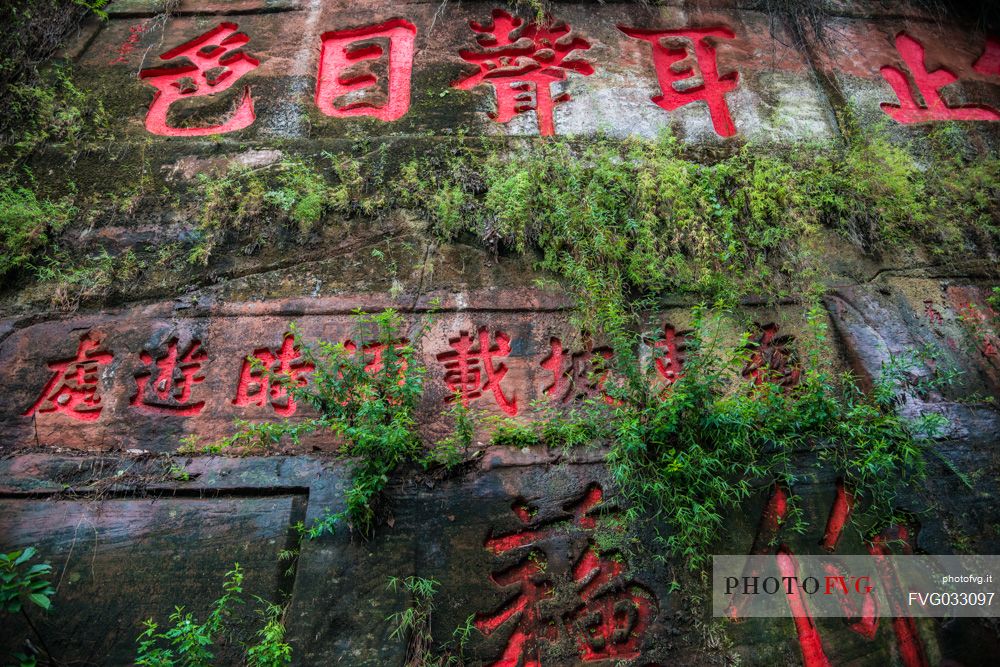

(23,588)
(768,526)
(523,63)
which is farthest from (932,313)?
(23,588)

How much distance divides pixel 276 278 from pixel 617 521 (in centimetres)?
223

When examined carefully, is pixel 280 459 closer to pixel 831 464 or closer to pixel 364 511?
pixel 364 511

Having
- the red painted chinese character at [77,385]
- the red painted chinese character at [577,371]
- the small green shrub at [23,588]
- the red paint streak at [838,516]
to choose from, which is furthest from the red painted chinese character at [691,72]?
the small green shrub at [23,588]

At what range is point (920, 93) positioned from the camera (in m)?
4.49

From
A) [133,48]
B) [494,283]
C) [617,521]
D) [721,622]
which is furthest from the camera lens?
[133,48]

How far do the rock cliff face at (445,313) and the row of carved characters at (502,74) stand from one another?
0.02 m

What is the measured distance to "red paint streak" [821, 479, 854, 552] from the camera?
295 cm

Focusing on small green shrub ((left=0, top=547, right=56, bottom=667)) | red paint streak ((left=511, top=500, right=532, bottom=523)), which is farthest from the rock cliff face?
small green shrub ((left=0, top=547, right=56, bottom=667))

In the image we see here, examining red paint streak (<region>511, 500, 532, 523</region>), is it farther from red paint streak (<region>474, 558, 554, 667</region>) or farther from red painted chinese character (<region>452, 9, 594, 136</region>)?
red painted chinese character (<region>452, 9, 594, 136</region>)

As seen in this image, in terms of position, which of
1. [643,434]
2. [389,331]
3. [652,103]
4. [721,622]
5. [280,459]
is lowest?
[721,622]

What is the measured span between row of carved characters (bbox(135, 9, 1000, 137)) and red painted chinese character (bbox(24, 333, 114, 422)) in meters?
1.54

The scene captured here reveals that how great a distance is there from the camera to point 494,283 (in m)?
3.54

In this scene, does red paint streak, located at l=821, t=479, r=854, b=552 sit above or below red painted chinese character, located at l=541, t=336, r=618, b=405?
below

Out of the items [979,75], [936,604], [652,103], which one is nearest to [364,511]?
[936,604]
